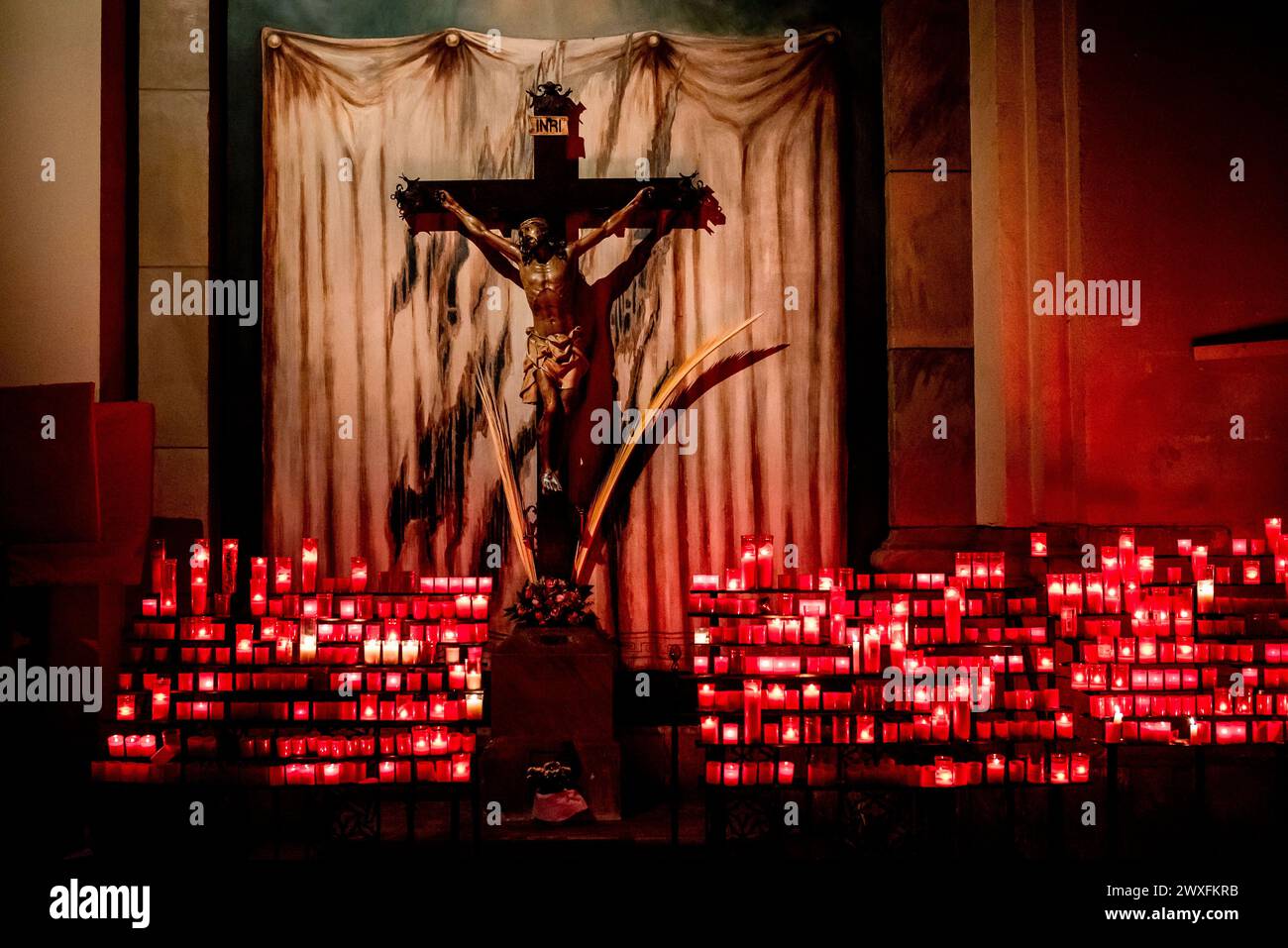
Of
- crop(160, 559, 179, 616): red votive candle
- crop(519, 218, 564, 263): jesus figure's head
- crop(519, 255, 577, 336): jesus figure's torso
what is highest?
crop(519, 218, 564, 263): jesus figure's head

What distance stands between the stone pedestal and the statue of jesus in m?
0.95

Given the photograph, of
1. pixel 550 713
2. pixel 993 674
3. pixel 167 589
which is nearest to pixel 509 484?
pixel 550 713

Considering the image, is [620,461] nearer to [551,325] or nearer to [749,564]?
[551,325]

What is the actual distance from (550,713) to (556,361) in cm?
189

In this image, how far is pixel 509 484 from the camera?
664cm

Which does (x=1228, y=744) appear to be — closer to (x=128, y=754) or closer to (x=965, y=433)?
(x=965, y=433)

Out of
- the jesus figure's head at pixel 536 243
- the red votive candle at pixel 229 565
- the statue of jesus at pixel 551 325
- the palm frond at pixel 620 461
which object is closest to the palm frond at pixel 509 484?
the palm frond at pixel 620 461

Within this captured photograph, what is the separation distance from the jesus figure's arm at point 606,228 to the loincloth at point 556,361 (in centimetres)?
45

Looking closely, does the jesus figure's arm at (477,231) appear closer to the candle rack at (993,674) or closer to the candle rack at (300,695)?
the candle rack at (300,695)

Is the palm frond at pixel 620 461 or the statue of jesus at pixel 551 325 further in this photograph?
the palm frond at pixel 620 461

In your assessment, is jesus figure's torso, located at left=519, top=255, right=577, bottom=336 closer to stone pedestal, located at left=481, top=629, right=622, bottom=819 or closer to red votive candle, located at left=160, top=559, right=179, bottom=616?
stone pedestal, located at left=481, top=629, right=622, bottom=819

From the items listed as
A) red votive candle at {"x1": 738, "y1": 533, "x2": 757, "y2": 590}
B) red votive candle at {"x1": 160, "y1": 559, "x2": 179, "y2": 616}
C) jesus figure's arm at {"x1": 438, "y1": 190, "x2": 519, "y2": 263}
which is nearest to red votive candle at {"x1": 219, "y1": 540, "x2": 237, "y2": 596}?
red votive candle at {"x1": 160, "y1": 559, "x2": 179, "y2": 616}

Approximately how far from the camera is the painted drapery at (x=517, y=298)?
7.01 m

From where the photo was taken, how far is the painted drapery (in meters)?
7.01
